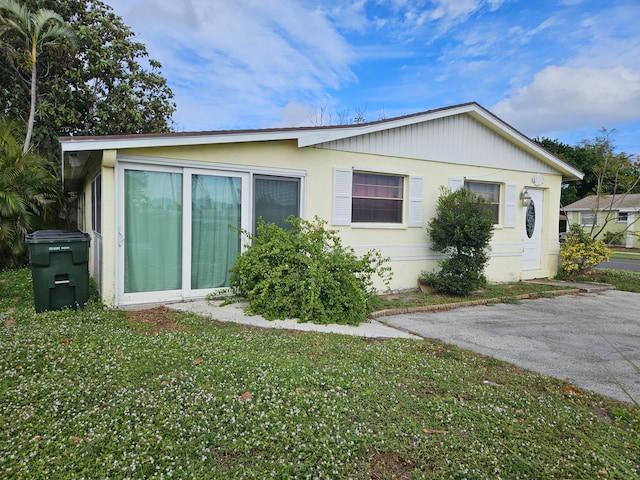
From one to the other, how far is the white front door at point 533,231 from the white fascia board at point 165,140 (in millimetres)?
6924

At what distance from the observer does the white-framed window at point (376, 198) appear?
286 inches

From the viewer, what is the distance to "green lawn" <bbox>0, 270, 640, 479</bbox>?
2209mm

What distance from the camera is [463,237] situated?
7344mm

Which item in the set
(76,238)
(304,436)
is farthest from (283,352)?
(76,238)

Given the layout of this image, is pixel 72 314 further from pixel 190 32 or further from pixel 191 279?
pixel 190 32

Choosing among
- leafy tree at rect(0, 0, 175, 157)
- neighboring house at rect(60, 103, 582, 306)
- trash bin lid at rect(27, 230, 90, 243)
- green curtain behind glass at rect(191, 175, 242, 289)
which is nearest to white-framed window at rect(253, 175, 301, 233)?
neighboring house at rect(60, 103, 582, 306)

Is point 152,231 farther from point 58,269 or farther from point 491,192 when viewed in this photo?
point 491,192

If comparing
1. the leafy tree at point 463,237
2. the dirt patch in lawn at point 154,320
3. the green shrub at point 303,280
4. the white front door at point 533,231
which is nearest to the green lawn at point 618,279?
the white front door at point 533,231

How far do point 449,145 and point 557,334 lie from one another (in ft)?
15.4

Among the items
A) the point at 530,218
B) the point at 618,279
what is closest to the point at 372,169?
the point at 530,218

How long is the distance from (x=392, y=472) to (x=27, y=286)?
290 inches

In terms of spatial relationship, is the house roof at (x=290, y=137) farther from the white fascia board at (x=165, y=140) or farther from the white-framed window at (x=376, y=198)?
the white-framed window at (x=376, y=198)

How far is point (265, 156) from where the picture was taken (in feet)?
21.4

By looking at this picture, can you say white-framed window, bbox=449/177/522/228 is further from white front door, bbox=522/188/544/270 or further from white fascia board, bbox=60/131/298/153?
white fascia board, bbox=60/131/298/153
